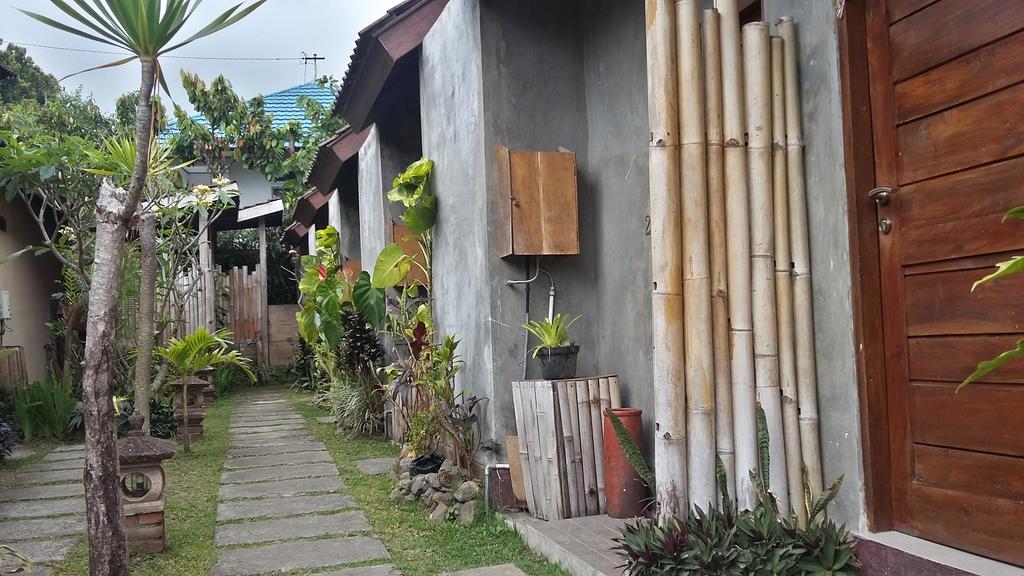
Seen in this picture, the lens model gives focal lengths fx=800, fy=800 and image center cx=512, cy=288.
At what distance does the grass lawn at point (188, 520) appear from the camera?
4.09 meters

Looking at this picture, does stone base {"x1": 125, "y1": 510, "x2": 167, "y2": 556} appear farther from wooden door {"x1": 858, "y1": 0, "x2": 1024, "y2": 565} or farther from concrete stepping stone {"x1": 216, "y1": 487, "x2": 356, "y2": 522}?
wooden door {"x1": 858, "y1": 0, "x2": 1024, "y2": 565}

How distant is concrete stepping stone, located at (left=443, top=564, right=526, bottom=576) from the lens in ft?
12.4

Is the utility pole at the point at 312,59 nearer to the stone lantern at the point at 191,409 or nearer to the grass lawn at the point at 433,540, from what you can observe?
the stone lantern at the point at 191,409

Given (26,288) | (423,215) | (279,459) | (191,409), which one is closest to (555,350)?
(423,215)

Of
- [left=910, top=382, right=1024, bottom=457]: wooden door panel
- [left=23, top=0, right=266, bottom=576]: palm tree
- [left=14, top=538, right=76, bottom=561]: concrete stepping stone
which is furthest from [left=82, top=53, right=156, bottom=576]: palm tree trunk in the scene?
[left=910, top=382, right=1024, bottom=457]: wooden door panel

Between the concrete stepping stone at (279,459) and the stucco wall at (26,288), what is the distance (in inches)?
138

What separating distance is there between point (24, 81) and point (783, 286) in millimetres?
26197

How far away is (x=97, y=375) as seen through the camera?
3.46m

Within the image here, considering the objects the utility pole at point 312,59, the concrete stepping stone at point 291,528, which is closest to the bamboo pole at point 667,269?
the concrete stepping stone at point 291,528

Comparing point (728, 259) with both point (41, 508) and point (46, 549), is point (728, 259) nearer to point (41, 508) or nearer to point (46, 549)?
point (46, 549)

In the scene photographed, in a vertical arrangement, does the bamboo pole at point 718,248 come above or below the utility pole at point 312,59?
below

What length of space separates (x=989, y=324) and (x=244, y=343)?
13.1 metres

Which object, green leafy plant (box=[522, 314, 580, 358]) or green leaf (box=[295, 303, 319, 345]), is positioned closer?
green leafy plant (box=[522, 314, 580, 358])

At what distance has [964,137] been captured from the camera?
2459mm
